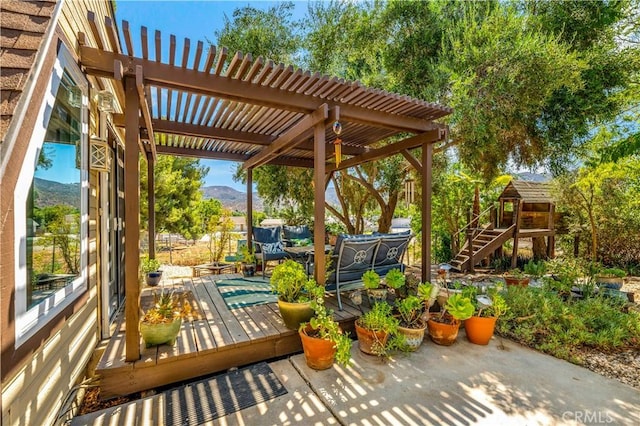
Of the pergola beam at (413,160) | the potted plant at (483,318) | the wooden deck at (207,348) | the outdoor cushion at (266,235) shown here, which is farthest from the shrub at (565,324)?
the outdoor cushion at (266,235)

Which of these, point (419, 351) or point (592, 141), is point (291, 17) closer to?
point (592, 141)

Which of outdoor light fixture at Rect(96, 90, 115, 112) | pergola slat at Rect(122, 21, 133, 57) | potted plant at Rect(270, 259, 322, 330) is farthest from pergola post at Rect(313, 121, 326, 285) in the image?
outdoor light fixture at Rect(96, 90, 115, 112)

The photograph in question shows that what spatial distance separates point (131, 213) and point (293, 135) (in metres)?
2.39

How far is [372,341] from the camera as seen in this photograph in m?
3.02

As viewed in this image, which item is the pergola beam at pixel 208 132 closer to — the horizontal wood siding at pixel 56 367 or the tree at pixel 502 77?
the horizontal wood siding at pixel 56 367

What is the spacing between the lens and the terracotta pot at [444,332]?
10.8ft

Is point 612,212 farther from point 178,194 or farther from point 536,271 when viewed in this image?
point 178,194

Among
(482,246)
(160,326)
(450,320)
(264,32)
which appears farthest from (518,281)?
(264,32)

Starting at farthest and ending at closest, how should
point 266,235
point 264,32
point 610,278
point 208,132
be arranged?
point 264,32
point 266,235
point 610,278
point 208,132

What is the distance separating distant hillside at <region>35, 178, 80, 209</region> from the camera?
180cm

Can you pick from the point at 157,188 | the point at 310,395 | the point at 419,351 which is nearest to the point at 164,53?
the point at 310,395

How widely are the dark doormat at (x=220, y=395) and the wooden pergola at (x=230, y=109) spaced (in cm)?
61

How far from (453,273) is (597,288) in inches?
131

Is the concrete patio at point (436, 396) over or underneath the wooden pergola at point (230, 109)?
underneath
